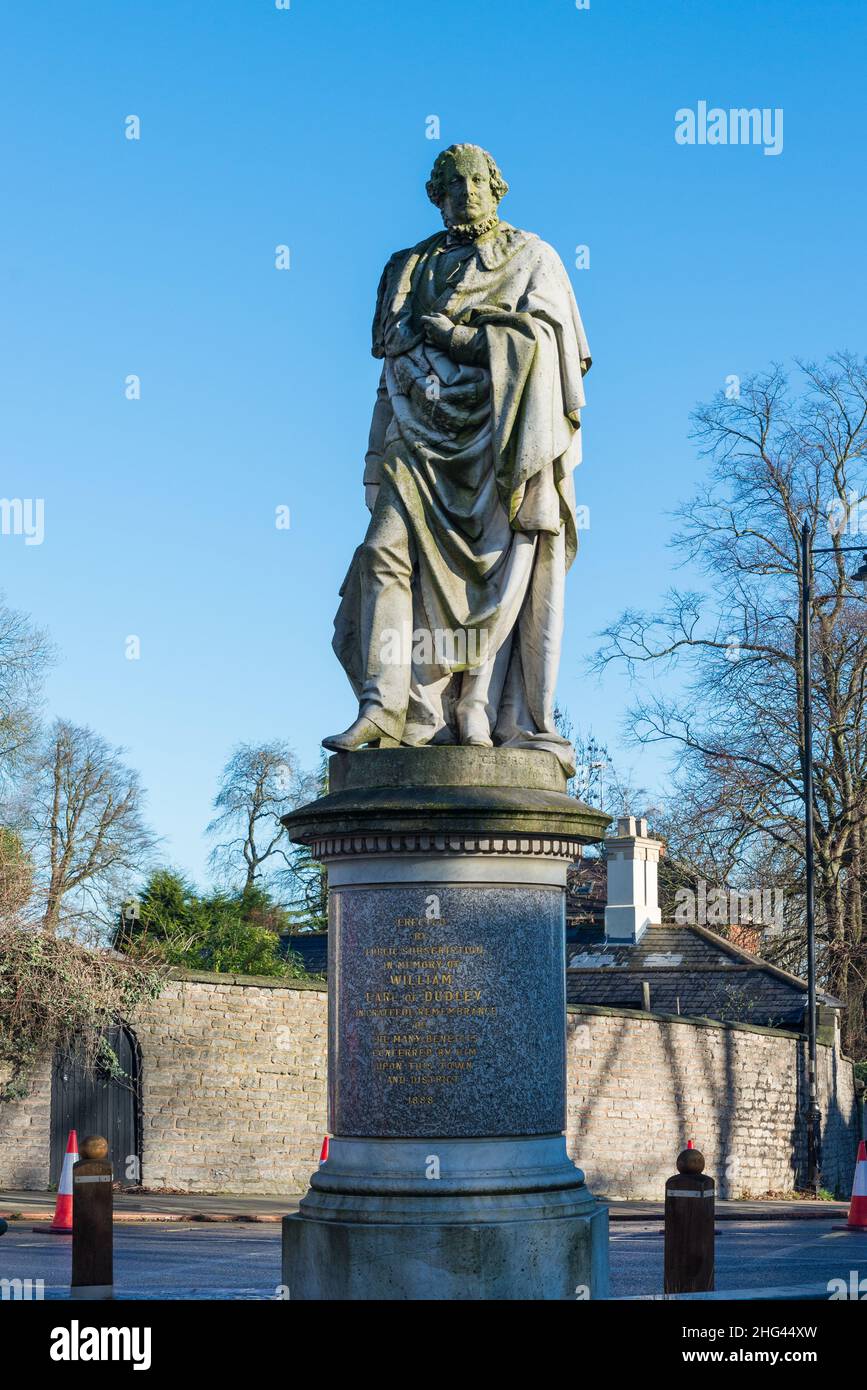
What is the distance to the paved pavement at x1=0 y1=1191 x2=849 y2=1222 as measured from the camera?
58.5 feet

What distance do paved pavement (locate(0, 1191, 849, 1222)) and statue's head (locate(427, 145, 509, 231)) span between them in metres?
11.5

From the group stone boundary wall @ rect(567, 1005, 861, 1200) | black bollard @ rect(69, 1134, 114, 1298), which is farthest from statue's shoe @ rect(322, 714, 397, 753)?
stone boundary wall @ rect(567, 1005, 861, 1200)

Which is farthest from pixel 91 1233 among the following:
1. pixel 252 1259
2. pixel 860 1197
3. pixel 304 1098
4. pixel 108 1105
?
pixel 304 1098

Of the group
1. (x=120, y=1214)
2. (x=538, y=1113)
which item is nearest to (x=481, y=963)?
(x=538, y=1113)

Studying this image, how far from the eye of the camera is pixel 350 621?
8.66m

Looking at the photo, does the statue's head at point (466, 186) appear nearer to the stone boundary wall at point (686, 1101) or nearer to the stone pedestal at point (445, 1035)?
the stone pedestal at point (445, 1035)

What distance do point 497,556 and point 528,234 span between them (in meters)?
1.65

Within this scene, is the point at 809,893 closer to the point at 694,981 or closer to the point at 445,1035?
the point at 694,981

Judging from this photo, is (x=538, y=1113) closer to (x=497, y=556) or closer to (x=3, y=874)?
(x=497, y=556)

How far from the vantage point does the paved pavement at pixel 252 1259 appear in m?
10.0

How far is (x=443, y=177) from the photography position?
887 centimetres

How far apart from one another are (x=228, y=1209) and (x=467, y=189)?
12.7 m

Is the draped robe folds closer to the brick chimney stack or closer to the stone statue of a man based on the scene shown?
the stone statue of a man

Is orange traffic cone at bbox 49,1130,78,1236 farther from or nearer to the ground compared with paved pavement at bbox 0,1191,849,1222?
farther from the ground
